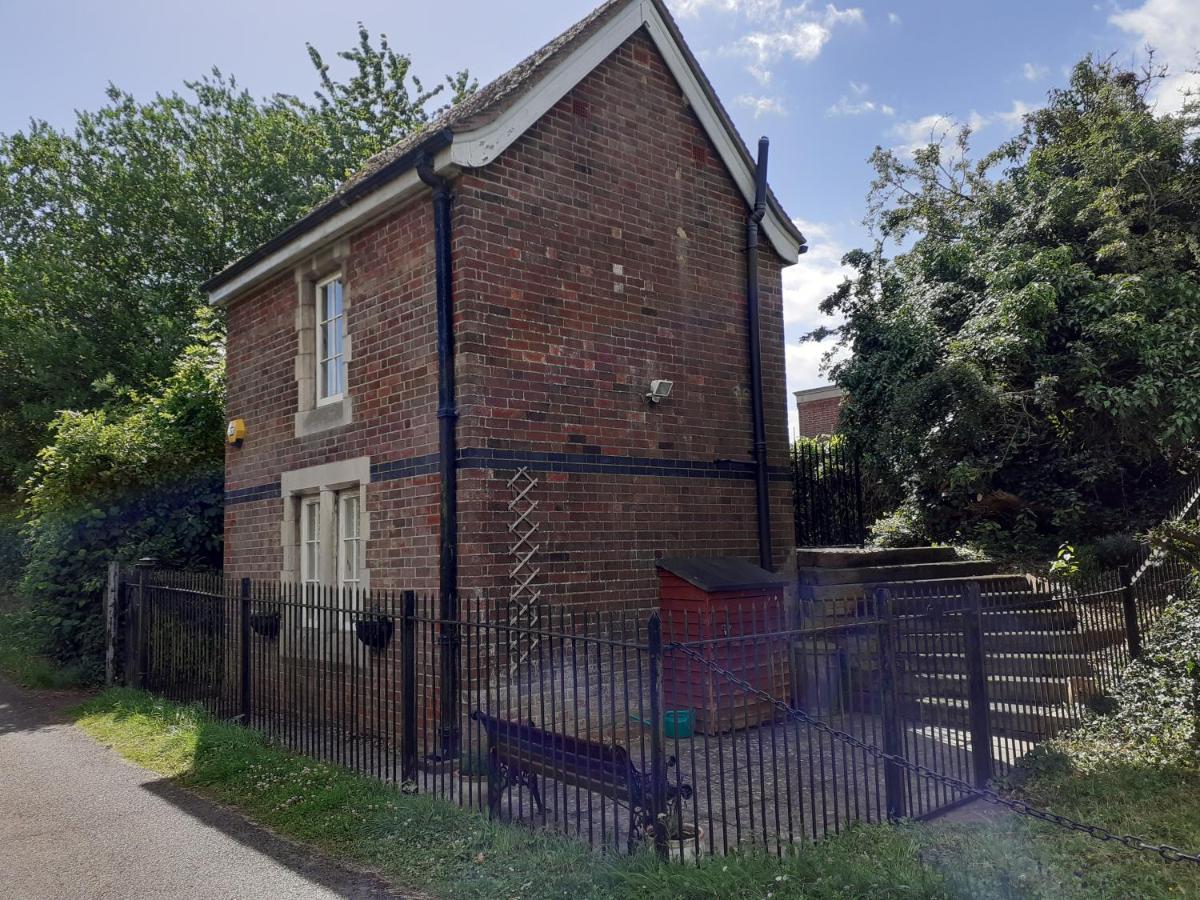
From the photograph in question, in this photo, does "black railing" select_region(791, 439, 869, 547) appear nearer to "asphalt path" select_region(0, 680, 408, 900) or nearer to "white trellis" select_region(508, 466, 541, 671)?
"white trellis" select_region(508, 466, 541, 671)

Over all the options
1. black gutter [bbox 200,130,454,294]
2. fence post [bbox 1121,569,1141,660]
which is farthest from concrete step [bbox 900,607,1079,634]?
black gutter [bbox 200,130,454,294]

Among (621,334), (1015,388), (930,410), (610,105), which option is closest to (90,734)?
(621,334)

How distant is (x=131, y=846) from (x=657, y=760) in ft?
12.9

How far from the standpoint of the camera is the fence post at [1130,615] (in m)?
8.12

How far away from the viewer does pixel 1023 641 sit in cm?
742

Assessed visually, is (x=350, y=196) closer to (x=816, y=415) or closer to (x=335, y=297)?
(x=335, y=297)

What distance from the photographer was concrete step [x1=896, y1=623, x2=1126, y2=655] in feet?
20.6

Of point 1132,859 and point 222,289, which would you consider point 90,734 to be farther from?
point 1132,859

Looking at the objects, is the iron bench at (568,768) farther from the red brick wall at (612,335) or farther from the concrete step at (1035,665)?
the concrete step at (1035,665)

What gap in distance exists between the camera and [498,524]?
7.98 metres

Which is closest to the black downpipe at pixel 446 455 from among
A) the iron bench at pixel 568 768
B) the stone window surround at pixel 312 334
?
the iron bench at pixel 568 768

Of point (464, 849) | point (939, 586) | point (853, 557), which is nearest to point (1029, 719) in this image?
point (939, 586)

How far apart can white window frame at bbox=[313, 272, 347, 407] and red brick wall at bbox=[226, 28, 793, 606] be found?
1.38 ft

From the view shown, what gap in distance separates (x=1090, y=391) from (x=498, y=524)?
7589 millimetres
